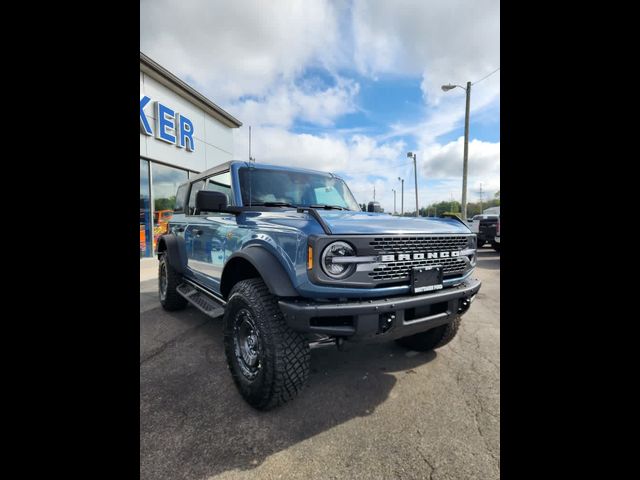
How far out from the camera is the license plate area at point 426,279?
203cm

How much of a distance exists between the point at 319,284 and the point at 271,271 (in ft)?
1.29

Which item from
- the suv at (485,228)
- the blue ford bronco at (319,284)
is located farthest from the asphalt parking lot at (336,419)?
the suv at (485,228)

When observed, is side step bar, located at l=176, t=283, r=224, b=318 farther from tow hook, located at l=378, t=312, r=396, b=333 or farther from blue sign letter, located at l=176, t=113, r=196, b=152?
blue sign letter, located at l=176, t=113, r=196, b=152

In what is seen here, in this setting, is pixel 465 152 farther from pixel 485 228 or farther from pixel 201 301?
pixel 201 301

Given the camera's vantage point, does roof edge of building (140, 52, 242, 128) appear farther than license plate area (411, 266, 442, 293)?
Yes

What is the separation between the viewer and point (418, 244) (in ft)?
6.95

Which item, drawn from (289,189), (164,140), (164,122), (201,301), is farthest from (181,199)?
(164,122)

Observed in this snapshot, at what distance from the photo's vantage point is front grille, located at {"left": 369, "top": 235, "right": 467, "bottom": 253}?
1938 mm

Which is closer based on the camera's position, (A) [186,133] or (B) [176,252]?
(B) [176,252]

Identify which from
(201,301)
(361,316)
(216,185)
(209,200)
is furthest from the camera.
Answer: (216,185)

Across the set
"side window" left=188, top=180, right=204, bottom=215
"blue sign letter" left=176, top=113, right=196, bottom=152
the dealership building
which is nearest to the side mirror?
"side window" left=188, top=180, right=204, bottom=215

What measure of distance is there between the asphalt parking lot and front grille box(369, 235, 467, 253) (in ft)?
3.84
